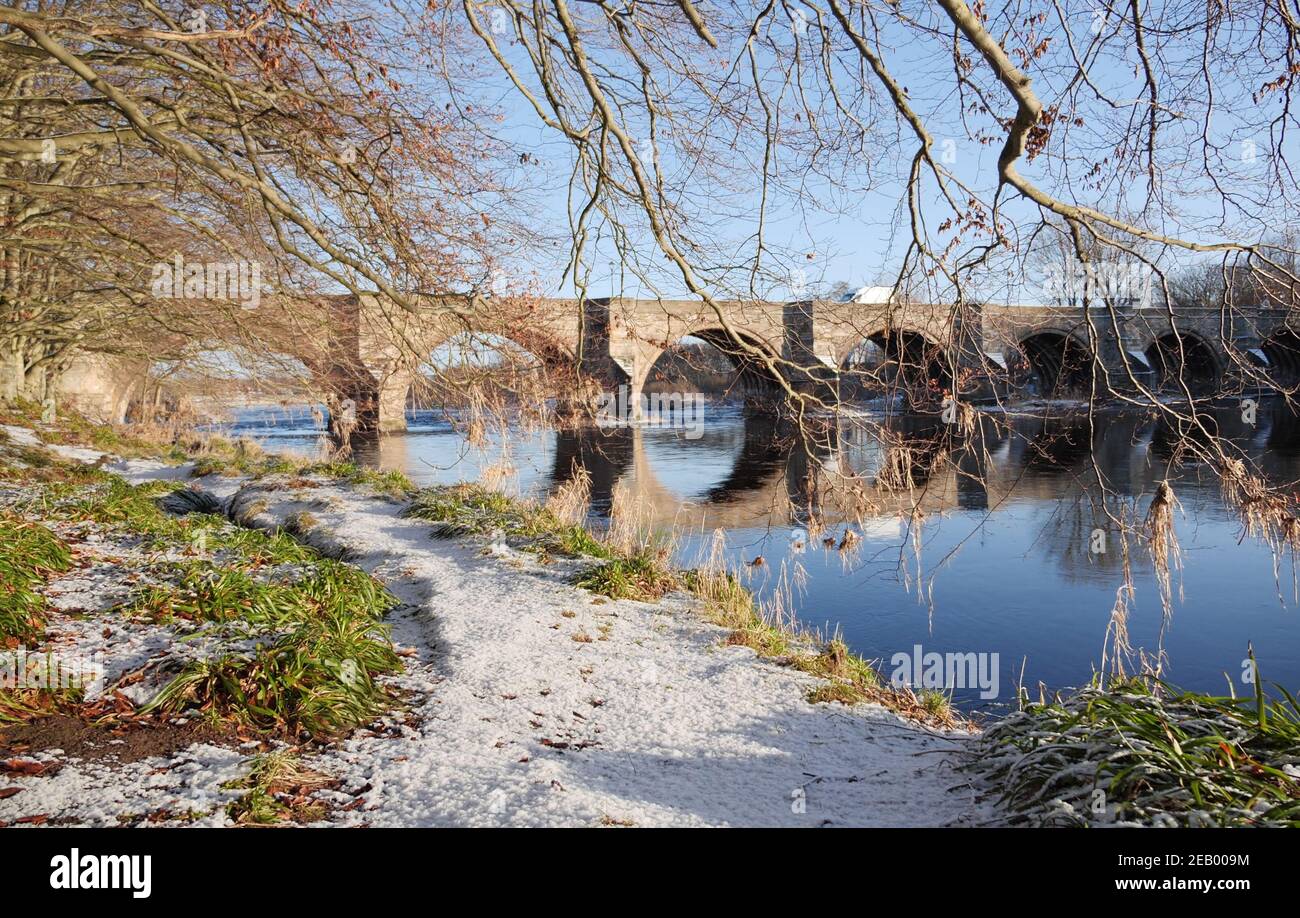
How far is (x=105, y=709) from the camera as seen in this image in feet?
12.0

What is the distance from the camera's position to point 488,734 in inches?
156

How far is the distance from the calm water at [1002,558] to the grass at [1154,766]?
3.22ft

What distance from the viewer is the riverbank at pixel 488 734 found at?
10.1 ft

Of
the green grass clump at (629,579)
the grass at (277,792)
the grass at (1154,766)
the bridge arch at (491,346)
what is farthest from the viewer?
the green grass clump at (629,579)

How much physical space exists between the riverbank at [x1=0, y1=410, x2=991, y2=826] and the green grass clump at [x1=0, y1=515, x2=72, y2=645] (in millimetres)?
100

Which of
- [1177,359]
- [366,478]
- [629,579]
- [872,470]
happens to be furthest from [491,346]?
[872,470]

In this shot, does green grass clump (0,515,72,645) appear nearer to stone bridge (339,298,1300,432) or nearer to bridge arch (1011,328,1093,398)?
stone bridge (339,298,1300,432)

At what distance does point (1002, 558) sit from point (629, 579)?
6.61 m

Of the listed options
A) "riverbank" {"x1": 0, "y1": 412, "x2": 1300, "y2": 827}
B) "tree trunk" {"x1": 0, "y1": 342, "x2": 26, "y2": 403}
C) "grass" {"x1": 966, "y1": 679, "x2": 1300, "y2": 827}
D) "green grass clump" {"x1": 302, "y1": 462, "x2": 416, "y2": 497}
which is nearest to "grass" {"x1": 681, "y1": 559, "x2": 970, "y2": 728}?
"riverbank" {"x1": 0, "y1": 412, "x2": 1300, "y2": 827}

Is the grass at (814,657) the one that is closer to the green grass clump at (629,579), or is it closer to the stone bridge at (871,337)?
the green grass clump at (629,579)

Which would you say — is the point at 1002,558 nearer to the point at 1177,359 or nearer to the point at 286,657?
the point at 1177,359

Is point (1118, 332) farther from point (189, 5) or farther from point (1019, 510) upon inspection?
point (1019, 510)

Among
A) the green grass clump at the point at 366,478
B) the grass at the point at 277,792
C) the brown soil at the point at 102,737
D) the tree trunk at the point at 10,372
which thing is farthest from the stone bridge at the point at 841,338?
the tree trunk at the point at 10,372

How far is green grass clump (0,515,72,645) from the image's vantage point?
13.8ft
